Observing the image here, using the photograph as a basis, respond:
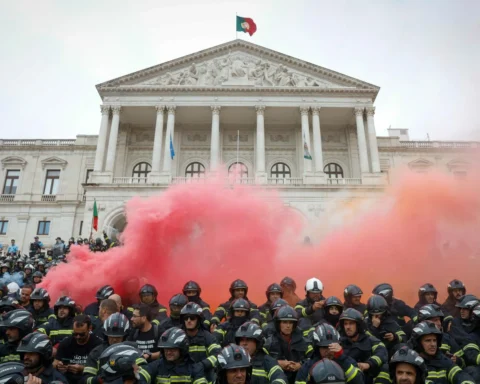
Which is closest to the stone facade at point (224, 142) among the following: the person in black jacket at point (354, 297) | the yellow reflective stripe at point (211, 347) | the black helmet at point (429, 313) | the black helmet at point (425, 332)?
the person in black jacket at point (354, 297)

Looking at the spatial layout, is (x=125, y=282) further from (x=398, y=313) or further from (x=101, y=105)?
(x=101, y=105)

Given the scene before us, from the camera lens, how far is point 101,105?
111 ft

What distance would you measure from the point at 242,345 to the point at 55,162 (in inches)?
1576

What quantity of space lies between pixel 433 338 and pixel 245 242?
25.9 ft

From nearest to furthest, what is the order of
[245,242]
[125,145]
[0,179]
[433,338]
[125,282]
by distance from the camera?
[433,338] → [125,282] → [245,242] → [125,145] → [0,179]

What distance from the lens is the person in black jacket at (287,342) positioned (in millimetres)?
5441

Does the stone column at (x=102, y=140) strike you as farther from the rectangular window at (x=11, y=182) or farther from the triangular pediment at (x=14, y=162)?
the rectangular window at (x=11, y=182)

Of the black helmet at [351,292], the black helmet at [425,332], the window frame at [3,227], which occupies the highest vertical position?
the window frame at [3,227]

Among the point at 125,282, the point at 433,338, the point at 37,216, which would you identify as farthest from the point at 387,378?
the point at 37,216

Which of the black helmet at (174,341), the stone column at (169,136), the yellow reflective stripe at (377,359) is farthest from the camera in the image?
the stone column at (169,136)

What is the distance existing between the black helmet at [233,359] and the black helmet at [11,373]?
1.81 meters

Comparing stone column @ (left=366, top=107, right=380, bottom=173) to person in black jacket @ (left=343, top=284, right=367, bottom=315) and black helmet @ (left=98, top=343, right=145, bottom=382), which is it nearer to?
person in black jacket @ (left=343, top=284, right=367, bottom=315)

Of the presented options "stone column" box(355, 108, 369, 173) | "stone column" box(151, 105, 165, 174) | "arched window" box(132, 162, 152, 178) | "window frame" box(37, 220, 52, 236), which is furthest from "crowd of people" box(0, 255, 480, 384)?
"window frame" box(37, 220, 52, 236)

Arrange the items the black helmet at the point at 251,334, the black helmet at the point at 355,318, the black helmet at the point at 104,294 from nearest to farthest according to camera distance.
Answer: the black helmet at the point at 251,334, the black helmet at the point at 355,318, the black helmet at the point at 104,294
